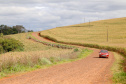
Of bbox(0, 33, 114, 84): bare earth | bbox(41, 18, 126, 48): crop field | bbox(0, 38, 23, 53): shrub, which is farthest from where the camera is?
bbox(41, 18, 126, 48): crop field

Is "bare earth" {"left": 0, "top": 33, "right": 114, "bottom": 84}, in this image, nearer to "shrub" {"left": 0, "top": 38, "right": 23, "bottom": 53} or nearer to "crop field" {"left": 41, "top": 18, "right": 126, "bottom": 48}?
"shrub" {"left": 0, "top": 38, "right": 23, "bottom": 53}

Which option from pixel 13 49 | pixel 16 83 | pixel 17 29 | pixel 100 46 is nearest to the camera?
pixel 16 83

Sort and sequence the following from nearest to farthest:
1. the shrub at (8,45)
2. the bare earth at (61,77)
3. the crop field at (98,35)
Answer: the bare earth at (61,77), the shrub at (8,45), the crop field at (98,35)

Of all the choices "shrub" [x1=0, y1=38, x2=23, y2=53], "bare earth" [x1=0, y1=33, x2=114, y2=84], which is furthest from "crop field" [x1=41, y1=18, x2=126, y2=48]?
"bare earth" [x1=0, y1=33, x2=114, y2=84]

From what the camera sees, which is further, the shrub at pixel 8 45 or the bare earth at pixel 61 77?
the shrub at pixel 8 45

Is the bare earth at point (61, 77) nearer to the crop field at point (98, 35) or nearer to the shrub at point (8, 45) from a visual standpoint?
the shrub at point (8, 45)

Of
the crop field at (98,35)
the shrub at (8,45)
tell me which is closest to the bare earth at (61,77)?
the shrub at (8,45)

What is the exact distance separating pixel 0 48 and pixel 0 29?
98246 mm

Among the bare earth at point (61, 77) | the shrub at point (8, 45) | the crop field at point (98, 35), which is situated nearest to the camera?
the bare earth at point (61, 77)

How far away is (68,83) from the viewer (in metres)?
9.92

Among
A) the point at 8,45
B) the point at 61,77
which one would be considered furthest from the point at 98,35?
the point at 61,77

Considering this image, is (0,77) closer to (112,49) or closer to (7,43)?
(7,43)

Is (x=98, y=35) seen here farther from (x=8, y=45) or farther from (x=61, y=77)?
(x=61, y=77)

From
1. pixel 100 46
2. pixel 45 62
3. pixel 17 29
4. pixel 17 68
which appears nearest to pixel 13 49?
pixel 100 46
